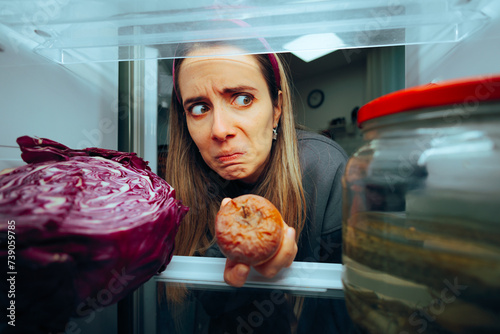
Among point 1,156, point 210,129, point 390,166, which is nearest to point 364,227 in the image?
point 390,166

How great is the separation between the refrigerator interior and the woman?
3.8 inches

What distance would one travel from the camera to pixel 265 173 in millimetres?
727

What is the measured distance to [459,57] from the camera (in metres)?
0.57

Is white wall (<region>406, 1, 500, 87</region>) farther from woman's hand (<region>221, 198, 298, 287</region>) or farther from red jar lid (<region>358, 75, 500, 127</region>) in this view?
woman's hand (<region>221, 198, 298, 287</region>)

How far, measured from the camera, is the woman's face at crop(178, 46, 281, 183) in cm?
66

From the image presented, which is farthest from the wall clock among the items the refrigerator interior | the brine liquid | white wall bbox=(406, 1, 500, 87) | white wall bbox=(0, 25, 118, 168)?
white wall bbox=(0, 25, 118, 168)

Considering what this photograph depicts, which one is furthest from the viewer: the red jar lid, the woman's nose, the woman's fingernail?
the woman's nose

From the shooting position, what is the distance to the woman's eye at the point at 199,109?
2.26 feet

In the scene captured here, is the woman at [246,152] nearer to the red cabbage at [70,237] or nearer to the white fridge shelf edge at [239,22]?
the white fridge shelf edge at [239,22]

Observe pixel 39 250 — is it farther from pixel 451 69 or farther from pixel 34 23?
pixel 451 69

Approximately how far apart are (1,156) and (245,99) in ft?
1.98

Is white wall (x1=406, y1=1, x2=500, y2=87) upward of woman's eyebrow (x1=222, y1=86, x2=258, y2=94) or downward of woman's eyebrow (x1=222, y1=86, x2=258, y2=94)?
upward

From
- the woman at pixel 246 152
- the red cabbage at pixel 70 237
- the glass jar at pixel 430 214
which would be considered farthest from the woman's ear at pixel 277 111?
the red cabbage at pixel 70 237

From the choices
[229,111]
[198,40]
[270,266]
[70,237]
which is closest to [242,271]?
[270,266]
